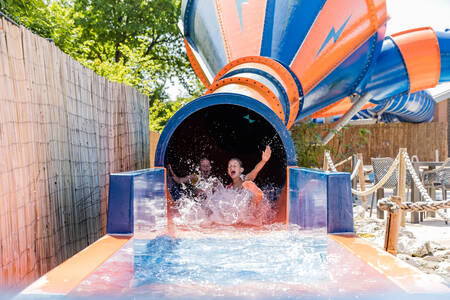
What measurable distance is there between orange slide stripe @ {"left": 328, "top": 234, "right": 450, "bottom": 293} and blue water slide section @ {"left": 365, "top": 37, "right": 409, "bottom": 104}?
4715 mm

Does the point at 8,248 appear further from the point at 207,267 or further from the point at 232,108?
the point at 232,108

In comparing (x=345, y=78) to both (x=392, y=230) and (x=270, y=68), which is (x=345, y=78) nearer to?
(x=270, y=68)

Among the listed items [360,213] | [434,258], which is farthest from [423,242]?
[360,213]

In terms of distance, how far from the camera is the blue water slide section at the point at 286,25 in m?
6.28

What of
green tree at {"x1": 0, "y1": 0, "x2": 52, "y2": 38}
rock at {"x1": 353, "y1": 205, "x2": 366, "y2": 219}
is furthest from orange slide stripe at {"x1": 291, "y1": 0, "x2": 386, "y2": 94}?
green tree at {"x1": 0, "y1": 0, "x2": 52, "y2": 38}

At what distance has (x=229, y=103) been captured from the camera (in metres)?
4.25

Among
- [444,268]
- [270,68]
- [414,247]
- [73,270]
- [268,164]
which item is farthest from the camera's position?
[268,164]

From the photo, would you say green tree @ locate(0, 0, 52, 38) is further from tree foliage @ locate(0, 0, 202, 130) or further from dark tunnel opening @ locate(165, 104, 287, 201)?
tree foliage @ locate(0, 0, 202, 130)

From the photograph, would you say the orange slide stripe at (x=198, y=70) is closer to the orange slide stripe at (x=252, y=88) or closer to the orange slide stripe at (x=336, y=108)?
the orange slide stripe at (x=336, y=108)

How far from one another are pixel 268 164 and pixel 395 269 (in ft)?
12.4

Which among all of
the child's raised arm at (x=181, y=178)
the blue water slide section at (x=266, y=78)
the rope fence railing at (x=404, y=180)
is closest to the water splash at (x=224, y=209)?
the child's raised arm at (x=181, y=178)

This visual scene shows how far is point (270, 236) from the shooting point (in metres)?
3.63

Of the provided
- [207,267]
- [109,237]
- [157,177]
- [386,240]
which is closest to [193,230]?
[157,177]

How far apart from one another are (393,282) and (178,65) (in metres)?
17.5
